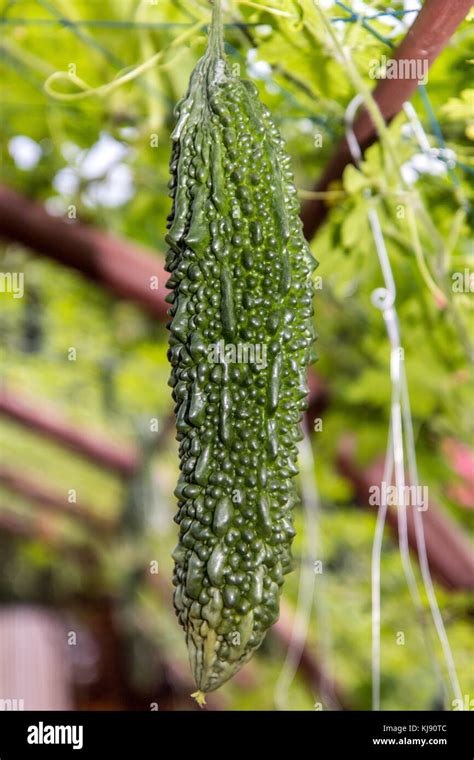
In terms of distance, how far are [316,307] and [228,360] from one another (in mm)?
1758

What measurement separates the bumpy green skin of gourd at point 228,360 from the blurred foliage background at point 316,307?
0.96 ft

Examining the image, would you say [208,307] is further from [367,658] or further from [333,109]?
[367,658]

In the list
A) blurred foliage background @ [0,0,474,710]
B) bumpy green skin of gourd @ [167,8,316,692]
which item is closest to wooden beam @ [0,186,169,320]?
blurred foliage background @ [0,0,474,710]

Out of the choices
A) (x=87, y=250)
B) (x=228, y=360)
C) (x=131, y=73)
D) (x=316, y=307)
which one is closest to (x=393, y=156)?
(x=131, y=73)

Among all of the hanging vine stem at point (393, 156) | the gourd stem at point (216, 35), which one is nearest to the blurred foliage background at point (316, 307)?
the hanging vine stem at point (393, 156)

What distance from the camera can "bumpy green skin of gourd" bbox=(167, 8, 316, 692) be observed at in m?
0.94

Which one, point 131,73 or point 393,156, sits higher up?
point 131,73

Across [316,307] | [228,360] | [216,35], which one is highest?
[316,307]

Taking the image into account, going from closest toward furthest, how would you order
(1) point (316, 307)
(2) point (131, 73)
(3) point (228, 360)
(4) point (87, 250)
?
(3) point (228, 360) → (2) point (131, 73) → (4) point (87, 250) → (1) point (316, 307)

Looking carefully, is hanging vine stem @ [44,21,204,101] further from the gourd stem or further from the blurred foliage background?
the gourd stem

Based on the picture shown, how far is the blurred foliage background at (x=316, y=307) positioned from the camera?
148 cm

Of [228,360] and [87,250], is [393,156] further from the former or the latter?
[87,250]

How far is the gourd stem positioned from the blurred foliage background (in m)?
0.21

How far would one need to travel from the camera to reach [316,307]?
266 centimetres
